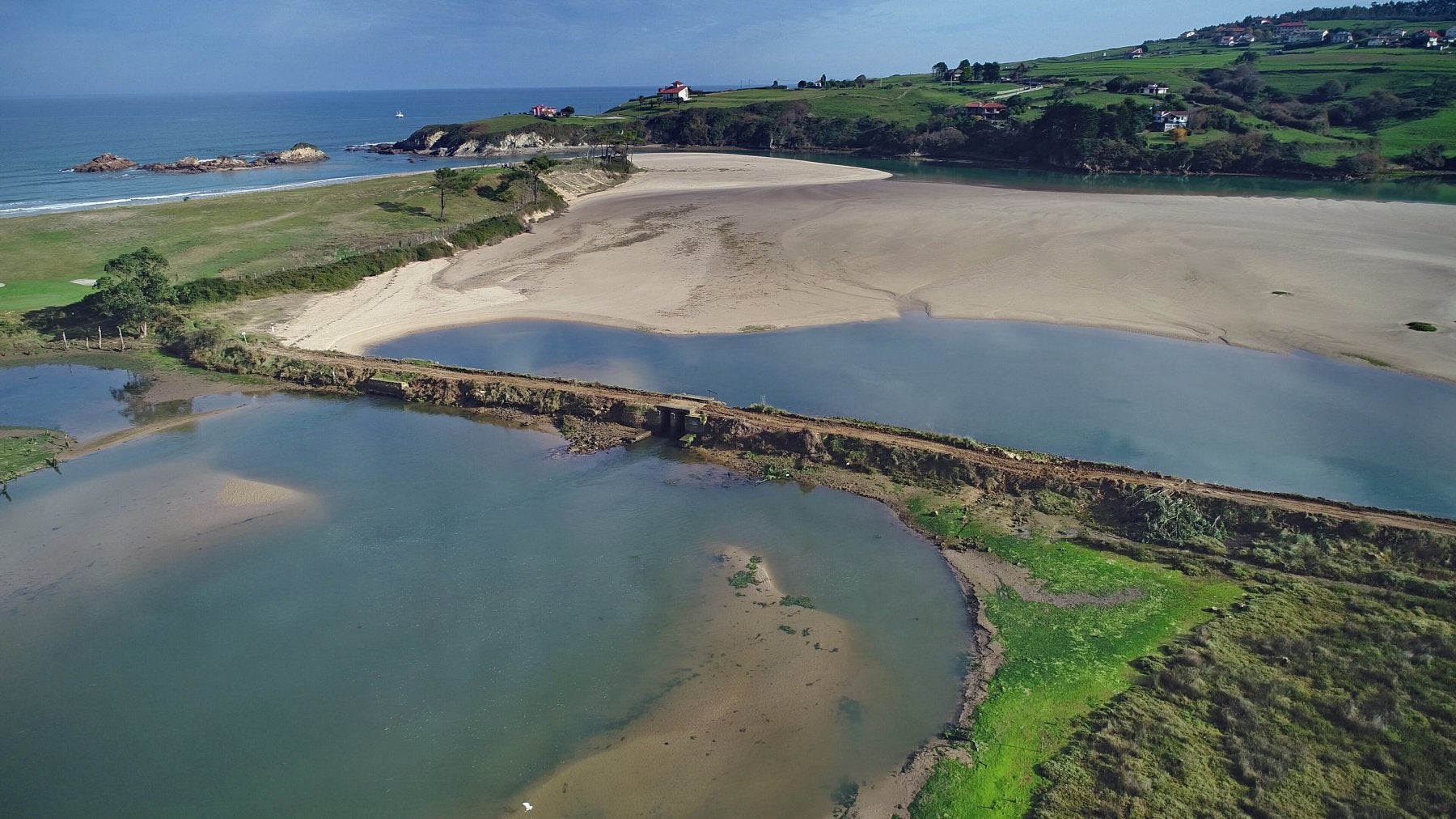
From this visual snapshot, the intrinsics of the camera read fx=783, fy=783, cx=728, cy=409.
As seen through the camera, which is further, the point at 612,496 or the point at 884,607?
the point at 612,496

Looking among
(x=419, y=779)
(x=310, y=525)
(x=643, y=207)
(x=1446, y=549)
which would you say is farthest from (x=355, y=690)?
(x=643, y=207)

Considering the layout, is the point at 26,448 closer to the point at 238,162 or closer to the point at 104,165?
the point at 104,165

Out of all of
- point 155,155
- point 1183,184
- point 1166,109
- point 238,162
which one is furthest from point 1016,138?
point 155,155

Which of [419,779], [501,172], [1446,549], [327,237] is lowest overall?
[419,779]

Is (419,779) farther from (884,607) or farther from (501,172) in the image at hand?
(501,172)

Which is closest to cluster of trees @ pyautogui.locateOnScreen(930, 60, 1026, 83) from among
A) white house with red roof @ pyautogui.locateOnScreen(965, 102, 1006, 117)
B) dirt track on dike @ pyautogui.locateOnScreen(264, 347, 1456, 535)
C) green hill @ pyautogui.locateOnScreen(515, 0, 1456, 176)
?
green hill @ pyautogui.locateOnScreen(515, 0, 1456, 176)

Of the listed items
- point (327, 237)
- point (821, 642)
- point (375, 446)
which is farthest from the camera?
point (327, 237)

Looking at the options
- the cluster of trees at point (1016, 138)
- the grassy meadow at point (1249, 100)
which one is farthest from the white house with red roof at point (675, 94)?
the cluster of trees at point (1016, 138)

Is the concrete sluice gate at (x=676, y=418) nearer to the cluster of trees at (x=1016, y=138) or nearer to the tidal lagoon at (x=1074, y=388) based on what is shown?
the tidal lagoon at (x=1074, y=388)
